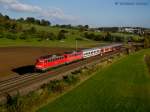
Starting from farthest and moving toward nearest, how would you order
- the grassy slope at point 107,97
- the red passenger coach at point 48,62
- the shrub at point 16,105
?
the red passenger coach at point 48,62 < the grassy slope at point 107,97 < the shrub at point 16,105

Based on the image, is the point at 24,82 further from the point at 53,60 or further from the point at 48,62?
the point at 53,60

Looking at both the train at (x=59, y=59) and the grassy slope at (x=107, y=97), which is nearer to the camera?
the grassy slope at (x=107, y=97)

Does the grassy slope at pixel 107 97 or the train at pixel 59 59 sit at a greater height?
the train at pixel 59 59

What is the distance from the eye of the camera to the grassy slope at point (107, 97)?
27.3 m

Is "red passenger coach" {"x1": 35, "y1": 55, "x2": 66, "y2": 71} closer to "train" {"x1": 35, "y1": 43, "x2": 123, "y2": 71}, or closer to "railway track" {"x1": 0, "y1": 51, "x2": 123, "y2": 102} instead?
"train" {"x1": 35, "y1": 43, "x2": 123, "y2": 71}

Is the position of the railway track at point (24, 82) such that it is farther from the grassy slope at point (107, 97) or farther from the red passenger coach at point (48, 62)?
the grassy slope at point (107, 97)

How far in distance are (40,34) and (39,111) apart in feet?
403

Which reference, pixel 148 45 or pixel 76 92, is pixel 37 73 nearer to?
pixel 76 92

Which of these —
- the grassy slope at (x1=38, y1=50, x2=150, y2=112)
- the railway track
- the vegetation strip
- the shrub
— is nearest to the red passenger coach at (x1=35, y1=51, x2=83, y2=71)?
the railway track

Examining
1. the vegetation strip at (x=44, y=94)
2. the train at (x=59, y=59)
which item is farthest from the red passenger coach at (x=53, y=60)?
the vegetation strip at (x=44, y=94)

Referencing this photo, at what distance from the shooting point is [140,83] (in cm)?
4206

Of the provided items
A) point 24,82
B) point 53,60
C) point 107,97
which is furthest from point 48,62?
point 107,97

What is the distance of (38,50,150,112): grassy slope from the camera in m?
27.3

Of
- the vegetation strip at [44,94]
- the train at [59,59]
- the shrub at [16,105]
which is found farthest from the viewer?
the train at [59,59]
